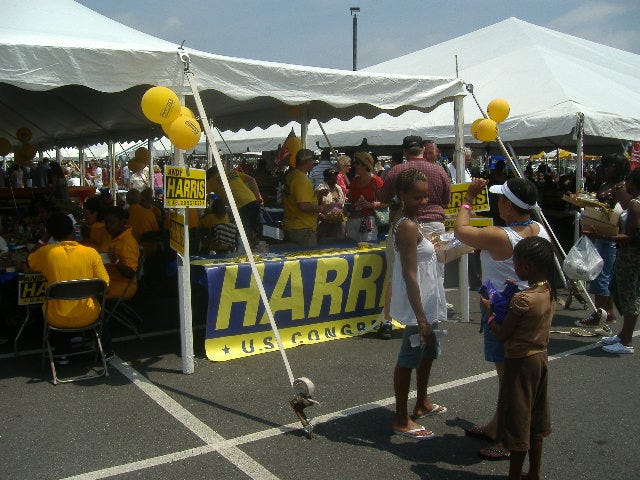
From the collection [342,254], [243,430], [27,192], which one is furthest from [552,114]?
[27,192]

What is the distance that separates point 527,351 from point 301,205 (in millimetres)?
4195

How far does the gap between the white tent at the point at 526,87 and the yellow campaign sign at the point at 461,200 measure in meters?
3.43

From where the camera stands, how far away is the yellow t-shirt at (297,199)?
22.4 ft

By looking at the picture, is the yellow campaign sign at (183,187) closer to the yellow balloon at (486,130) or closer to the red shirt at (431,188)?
the red shirt at (431,188)

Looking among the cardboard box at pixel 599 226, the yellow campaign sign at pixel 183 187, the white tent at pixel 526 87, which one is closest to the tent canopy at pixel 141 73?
the yellow campaign sign at pixel 183 187

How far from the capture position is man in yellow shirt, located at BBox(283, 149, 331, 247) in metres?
6.84

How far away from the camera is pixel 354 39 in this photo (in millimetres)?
21453

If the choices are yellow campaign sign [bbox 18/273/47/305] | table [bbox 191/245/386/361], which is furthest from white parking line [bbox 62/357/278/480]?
yellow campaign sign [bbox 18/273/47/305]

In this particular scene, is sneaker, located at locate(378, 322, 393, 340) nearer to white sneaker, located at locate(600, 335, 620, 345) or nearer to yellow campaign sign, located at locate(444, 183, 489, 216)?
yellow campaign sign, located at locate(444, 183, 489, 216)

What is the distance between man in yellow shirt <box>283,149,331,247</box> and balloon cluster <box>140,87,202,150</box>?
2.26 meters

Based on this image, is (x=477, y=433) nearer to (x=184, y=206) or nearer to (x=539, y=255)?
(x=539, y=255)

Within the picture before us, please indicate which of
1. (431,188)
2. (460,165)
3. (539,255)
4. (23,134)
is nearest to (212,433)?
(539,255)

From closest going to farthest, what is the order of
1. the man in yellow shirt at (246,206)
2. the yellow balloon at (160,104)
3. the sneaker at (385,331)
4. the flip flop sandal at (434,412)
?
the flip flop sandal at (434,412) → the yellow balloon at (160,104) → the sneaker at (385,331) → the man in yellow shirt at (246,206)

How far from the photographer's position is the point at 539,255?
289 centimetres
